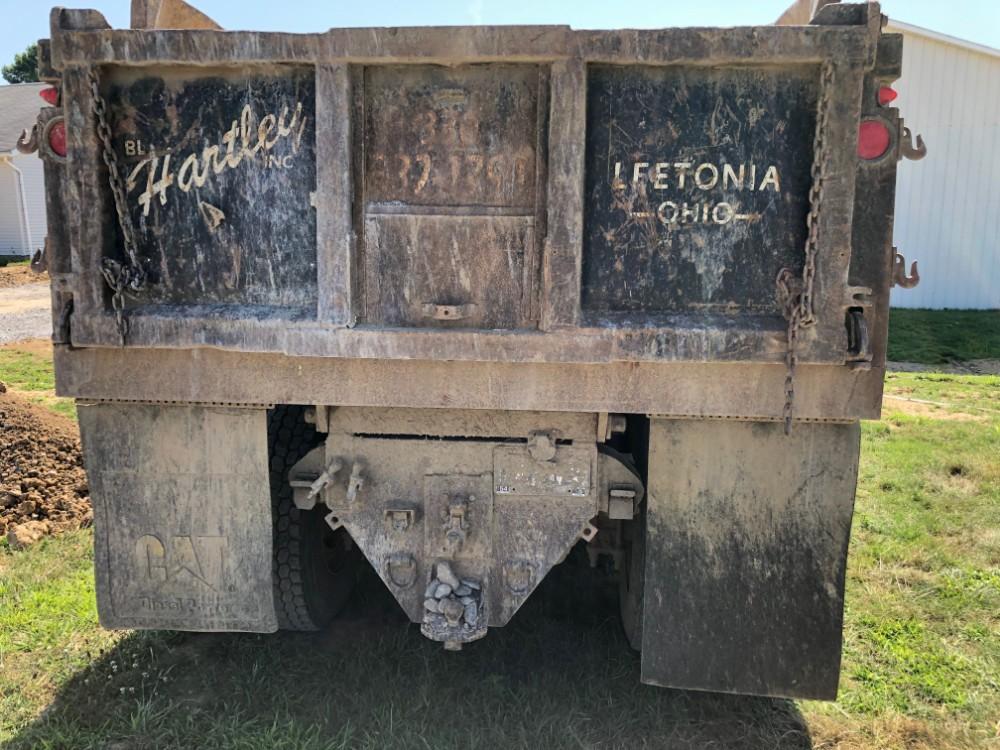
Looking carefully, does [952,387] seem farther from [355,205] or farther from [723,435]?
[355,205]

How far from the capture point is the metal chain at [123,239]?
2707 millimetres

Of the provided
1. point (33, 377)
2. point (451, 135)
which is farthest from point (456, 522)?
point (33, 377)

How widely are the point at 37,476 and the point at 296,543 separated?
9.69ft

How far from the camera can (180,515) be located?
309 cm

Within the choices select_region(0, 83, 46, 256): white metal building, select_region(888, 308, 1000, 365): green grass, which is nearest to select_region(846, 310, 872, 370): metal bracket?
select_region(888, 308, 1000, 365): green grass

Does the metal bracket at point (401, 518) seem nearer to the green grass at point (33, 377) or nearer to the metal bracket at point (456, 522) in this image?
the metal bracket at point (456, 522)

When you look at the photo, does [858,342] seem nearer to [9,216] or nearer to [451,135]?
[451,135]

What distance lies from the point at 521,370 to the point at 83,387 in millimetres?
→ 1525

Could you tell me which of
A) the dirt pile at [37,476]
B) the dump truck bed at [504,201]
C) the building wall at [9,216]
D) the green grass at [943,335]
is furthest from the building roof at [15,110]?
the dump truck bed at [504,201]

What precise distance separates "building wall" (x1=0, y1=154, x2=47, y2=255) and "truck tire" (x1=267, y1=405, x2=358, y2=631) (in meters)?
25.7

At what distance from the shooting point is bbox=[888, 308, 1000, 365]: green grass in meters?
13.7

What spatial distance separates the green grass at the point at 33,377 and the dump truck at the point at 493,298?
501 cm

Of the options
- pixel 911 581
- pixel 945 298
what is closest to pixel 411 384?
pixel 911 581

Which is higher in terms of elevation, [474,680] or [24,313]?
[24,313]
